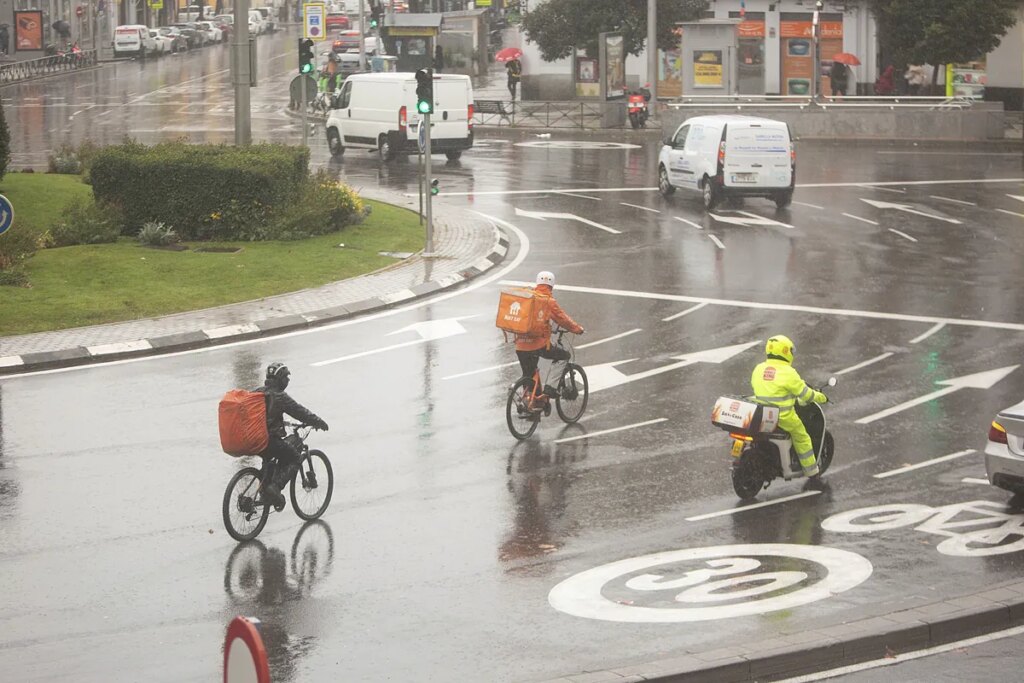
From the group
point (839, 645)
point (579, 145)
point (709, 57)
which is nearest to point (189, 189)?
point (839, 645)

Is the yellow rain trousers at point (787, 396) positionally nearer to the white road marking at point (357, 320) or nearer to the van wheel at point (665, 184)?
the white road marking at point (357, 320)

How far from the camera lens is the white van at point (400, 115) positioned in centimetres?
3881

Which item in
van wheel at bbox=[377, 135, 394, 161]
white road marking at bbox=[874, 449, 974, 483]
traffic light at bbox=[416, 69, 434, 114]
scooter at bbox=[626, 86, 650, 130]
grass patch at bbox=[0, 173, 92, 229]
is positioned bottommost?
white road marking at bbox=[874, 449, 974, 483]

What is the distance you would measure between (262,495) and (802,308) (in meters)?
11.4

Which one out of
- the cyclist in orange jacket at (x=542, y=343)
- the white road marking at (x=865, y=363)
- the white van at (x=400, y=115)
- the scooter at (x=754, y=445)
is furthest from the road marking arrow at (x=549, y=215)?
the scooter at (x=754, y=445)

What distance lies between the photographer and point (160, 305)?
20.5m

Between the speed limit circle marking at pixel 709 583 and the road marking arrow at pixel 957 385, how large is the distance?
447cm

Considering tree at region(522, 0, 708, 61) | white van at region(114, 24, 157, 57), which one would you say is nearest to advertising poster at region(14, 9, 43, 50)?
white van at region(114, 24, 157, 57)

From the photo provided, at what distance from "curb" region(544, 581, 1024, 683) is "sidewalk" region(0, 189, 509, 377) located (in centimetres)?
1120

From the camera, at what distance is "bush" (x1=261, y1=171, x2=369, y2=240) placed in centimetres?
2556

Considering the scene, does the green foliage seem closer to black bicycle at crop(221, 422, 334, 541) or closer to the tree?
the tree

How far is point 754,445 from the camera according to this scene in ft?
39.9

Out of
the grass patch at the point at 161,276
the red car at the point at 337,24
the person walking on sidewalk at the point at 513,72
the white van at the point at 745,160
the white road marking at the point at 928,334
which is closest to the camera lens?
the white road marking at the point at 928,334

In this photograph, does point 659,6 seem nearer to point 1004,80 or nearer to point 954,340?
point 1004,80
